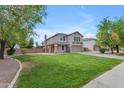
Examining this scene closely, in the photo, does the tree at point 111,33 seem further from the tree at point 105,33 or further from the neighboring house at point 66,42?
the neighboring house at point 66,42

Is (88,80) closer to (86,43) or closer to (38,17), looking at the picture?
(38,17)

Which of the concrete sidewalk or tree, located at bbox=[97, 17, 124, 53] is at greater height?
tree, located at bbox=[97, 17, 124, 53]

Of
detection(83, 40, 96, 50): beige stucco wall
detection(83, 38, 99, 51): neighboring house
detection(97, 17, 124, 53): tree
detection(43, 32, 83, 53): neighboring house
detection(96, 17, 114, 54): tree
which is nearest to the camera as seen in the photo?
detection(97, 17, 124, 53): tree

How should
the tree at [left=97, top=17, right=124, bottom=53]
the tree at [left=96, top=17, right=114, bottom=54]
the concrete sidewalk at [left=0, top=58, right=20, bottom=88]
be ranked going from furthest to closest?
the tree at [left=96, top=17, right=114, bottom=54]
the tree at [left=97, top=17, right=124, bottom=53]
the concrete sidewalk at [left=0, top=58, right=20, bottom=88]

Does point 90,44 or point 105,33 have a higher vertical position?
point 105,33

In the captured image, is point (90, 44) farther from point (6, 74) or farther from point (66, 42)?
point (6, 74)

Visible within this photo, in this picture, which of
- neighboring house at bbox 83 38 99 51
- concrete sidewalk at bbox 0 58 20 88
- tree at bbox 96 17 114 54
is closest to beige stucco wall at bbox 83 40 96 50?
neighboring house at bbox 83 38 99 51

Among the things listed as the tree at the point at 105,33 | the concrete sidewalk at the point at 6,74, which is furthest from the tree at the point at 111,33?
the concrete sidewalk at the point at 6,74

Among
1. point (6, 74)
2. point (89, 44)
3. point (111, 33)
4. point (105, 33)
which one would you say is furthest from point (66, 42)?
point (6, 74)

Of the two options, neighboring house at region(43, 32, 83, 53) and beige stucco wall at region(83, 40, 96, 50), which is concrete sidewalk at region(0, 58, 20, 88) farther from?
beige stucco wall at region(83, 40, 96, 50)

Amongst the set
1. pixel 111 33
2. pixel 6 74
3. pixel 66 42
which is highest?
pixel 111 33

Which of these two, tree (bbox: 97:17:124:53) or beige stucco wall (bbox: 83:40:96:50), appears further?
beige stucco wall (bbox: 83:40:96:50)

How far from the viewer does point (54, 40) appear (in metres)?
44.7
